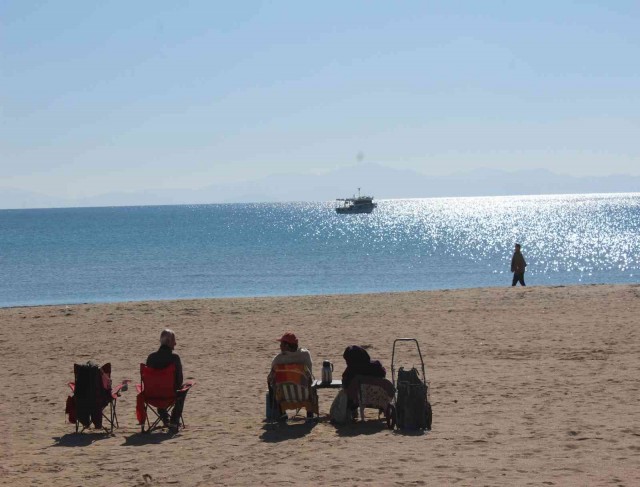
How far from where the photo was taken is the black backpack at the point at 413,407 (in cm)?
A: 892

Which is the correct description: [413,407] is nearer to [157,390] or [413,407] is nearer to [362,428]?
[362,428]

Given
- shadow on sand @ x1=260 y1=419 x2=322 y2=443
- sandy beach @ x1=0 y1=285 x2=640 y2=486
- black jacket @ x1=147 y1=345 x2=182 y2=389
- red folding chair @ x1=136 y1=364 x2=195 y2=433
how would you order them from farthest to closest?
black jacket @ x1=147 y1=345 x2=182 y2=389, red folding chair @ x1=136 y1=364 x2=195 y2=433, shadow on sand @ x1=260 y1=419 x2=322 y2=443, sandy beach @ x1=0 y1=285 x2=640 y2=486

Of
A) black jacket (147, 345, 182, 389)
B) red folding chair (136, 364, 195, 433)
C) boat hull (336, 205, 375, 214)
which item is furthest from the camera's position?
boat hull (336, 205, 375, 214)

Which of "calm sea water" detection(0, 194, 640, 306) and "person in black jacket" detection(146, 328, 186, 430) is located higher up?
"calm sea water" detection(0, 194, 640, 306)

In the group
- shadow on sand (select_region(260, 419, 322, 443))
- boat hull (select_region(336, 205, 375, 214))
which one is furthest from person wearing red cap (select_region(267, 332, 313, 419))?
boat hull (select_region(336, 205, 375, 214))

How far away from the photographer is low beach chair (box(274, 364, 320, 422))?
937cm

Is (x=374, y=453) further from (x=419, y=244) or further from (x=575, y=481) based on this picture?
(x=419, y=244)

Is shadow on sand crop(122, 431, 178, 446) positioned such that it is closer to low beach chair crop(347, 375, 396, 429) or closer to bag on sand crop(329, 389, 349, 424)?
bag on sand crop(329, 389, 349, 424)

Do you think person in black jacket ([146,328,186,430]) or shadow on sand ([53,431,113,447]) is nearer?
shadow on sand ([53,431,113,447])

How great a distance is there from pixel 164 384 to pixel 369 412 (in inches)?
103

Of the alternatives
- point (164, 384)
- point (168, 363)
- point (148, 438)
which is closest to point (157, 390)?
point (164, 384)

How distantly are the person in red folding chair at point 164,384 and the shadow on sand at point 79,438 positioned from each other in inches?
19.5

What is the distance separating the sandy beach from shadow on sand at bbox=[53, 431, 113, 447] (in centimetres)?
2

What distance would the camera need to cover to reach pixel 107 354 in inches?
604
